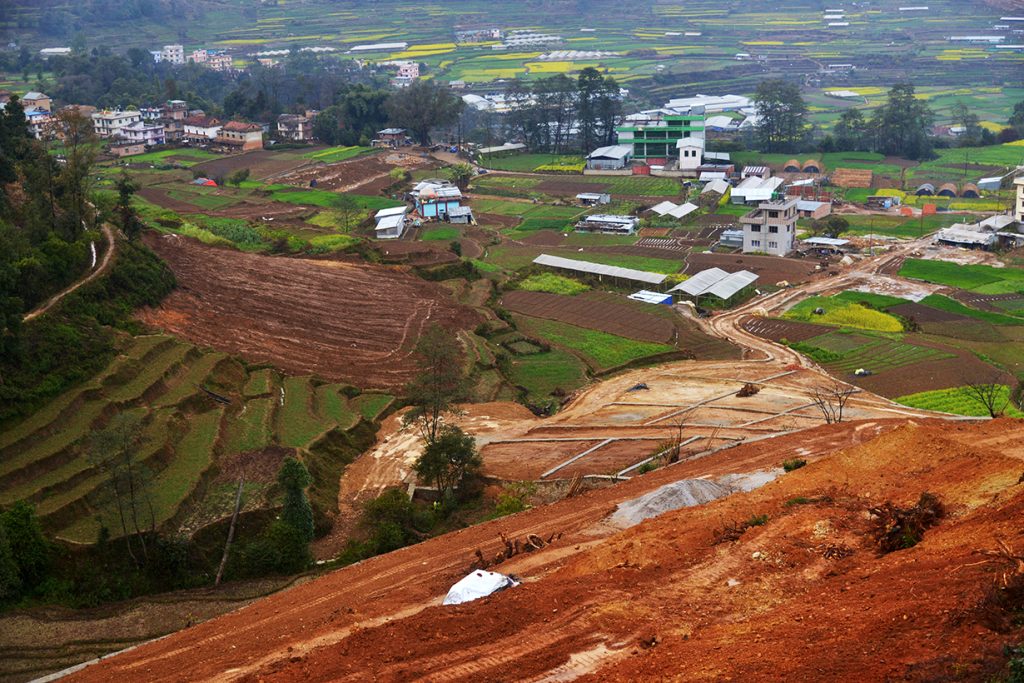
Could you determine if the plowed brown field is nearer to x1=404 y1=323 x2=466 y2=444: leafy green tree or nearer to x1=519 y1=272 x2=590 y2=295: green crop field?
x1=519 y1=272 x2=590 y2=295: green crop field

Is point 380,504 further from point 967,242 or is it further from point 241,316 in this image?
point 967,242

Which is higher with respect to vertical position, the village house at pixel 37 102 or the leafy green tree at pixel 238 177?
the village house at pixel 37 102

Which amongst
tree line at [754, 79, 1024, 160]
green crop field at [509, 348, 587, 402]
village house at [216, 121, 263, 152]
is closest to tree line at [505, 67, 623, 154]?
tree line at [754, 79, 1024, 160]

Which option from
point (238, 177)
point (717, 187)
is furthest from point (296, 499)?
point (717, 187)

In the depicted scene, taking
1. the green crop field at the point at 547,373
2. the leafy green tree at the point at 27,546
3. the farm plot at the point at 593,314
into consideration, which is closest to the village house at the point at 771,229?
the farm plot at the point at 593,314

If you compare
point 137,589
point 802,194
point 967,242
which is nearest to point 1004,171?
point 802,194

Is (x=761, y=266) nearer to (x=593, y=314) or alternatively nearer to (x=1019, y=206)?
(x=593, y=314)

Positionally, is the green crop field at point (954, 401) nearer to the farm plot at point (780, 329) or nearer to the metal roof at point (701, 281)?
the farm plot at point (780, 329)
